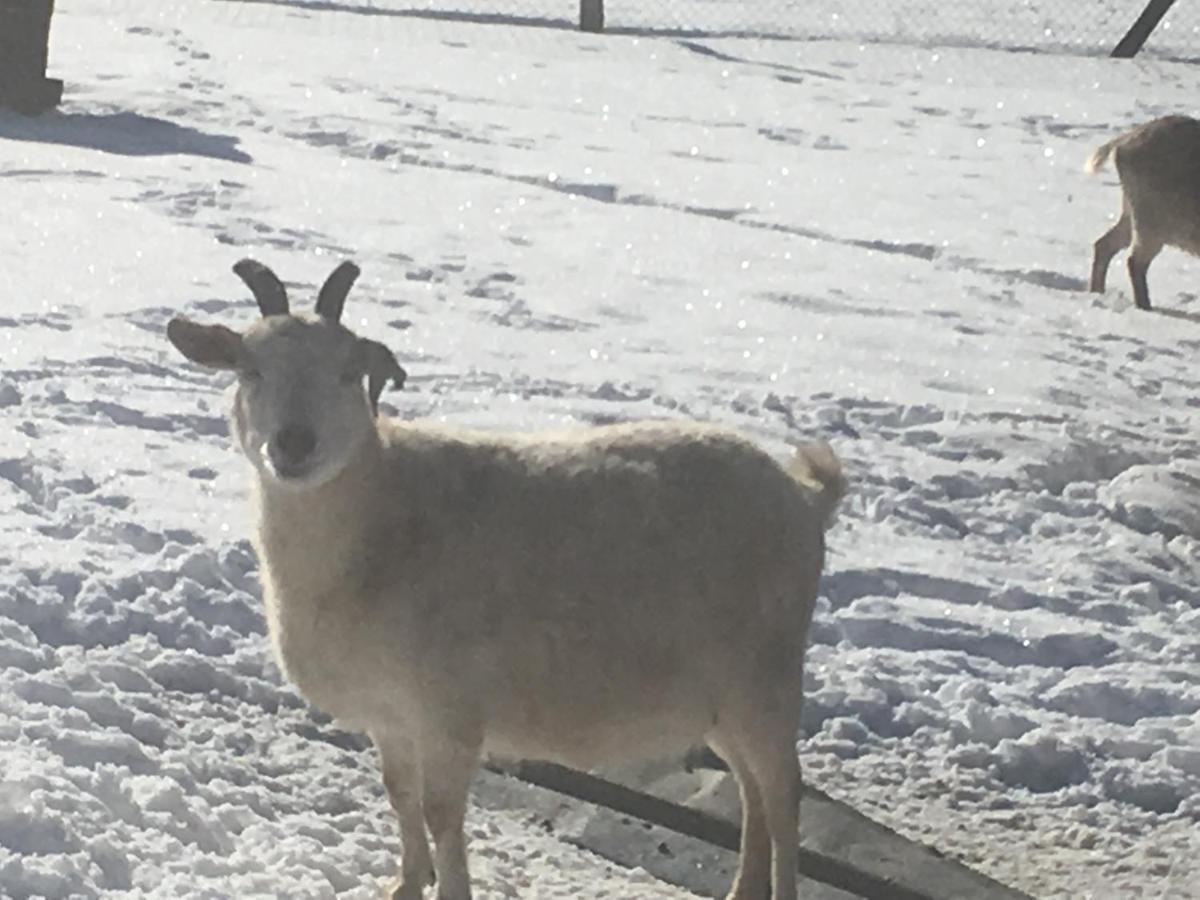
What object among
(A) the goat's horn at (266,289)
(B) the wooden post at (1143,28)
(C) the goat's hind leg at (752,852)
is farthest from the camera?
(B) the wooden post at (1143,28)

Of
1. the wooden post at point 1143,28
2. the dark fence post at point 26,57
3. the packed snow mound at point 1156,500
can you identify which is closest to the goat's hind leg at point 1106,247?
the packed snow mound at point 1156,500

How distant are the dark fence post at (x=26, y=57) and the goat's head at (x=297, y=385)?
30.5 feet

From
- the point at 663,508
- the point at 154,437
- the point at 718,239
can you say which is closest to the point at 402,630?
the point at 663,508

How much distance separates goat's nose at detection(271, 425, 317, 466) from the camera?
4.32 meters

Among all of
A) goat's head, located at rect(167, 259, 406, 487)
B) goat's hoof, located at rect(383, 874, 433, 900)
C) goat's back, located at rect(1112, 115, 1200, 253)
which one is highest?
goat's head, located at rect(167, 259, 406, 487)

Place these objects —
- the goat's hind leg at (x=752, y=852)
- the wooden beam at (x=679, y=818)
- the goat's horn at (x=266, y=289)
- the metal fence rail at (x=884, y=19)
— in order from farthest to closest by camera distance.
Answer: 1. the metal fence rail at (x=884, y=19)
2. the wooden beam at (x=679, y=818)
3. the goat's hind leg at (x=752, y=852)
4. the goat's horn at (x=266, y=289)

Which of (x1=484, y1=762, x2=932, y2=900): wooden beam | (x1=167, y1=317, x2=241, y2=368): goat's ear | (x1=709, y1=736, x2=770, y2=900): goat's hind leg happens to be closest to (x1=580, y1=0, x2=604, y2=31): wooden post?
(x1=484, y1=762, x2=932, y2=900): wooden beam

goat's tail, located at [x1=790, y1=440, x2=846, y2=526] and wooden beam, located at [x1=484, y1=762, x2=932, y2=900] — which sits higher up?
goat's tail, located at [x1=790, y1=440, x2=846, y2=526]

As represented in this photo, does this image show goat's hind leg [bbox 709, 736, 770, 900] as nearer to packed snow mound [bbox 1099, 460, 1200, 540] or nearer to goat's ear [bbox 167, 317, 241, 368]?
goat's ear [bbox 167, 317, 241, 368]

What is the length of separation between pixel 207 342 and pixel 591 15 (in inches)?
645

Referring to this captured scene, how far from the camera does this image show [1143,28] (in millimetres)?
20609

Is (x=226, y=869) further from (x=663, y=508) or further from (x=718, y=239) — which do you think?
(x=718, y=239)

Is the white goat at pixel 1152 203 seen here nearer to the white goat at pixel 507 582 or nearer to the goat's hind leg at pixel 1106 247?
the goat's hind leg at pixel 1106 247

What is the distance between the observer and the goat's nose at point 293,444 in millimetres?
4324
